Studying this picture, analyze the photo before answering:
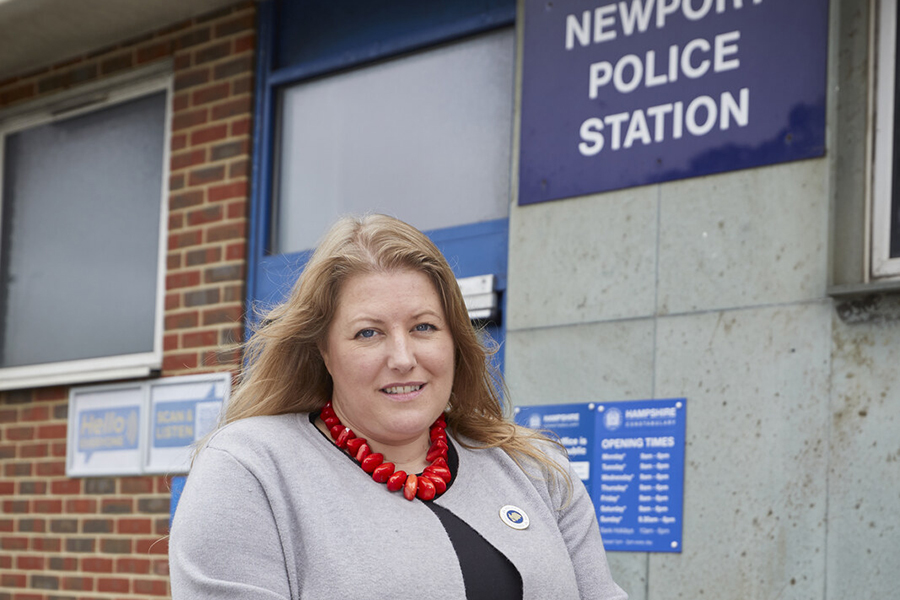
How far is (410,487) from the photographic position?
2.08 meters

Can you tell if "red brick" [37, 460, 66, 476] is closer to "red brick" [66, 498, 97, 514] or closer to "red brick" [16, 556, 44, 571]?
"red brick" [66, 498, 97, 514]

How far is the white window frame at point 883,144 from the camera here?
3377 mm

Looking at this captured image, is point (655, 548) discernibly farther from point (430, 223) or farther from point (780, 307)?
point (430, 223)

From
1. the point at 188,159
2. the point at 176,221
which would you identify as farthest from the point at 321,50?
the point at 176,221

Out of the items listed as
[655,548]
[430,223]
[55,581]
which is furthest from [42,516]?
[655,548]

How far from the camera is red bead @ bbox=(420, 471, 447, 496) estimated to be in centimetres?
213

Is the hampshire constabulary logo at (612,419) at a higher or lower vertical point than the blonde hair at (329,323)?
lower

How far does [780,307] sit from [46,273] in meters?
3.92

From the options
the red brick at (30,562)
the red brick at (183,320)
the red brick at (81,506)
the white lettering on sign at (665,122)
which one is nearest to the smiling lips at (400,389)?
the white lettering on sign at (665,122)

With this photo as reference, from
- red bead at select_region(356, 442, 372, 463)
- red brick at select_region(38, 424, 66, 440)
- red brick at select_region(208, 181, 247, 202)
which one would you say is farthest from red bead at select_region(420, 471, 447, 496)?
red brick at select_region(38, 424, 66, 440)

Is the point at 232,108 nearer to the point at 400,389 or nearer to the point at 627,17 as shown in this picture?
the point at 627,17

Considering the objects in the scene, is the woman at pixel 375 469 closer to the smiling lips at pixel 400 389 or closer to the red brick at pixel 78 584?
the smiling lips at pixel 400 389

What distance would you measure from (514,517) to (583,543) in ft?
0.57

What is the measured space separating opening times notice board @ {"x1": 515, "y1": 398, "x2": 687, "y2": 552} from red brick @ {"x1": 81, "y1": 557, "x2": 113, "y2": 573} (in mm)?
2343
